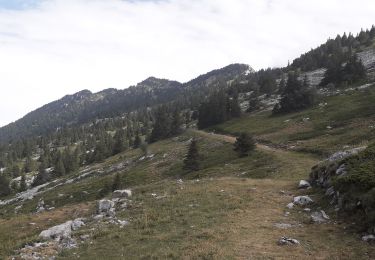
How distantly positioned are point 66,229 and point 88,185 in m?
53.6

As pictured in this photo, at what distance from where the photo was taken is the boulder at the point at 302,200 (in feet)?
99.8

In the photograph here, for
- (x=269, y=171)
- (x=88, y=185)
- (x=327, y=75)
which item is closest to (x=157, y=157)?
(x=88, y=185)

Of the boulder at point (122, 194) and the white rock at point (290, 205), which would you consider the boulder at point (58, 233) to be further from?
the white rock at point (290, 205)

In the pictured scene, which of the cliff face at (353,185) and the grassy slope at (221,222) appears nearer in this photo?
the grassy slope at (221,222)

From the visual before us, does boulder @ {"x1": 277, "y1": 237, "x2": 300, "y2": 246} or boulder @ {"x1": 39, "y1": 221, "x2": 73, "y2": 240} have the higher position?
boulder @ {"x1": 39, "y1": 221, "x2": 73, "y2": 240}

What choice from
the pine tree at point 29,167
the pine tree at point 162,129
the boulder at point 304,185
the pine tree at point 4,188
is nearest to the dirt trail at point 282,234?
the boulder at point 304,185

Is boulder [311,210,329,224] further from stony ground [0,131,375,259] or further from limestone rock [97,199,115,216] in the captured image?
limestone rock [97,199,115,216]

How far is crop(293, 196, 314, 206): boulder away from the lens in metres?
30.4

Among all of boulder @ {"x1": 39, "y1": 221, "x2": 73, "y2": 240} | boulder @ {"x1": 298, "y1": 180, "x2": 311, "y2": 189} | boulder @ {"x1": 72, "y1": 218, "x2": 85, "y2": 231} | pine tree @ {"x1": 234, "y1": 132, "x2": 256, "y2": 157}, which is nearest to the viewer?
boulder @ {"x1": 39, "y1": 221, "x2": 73, "y2": 240}

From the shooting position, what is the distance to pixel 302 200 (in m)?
30.8

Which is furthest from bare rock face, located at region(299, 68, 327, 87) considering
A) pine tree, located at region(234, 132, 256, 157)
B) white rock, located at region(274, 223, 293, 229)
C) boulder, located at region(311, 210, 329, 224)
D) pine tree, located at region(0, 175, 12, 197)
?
white rock, located at region(274, 223, 293, 229)

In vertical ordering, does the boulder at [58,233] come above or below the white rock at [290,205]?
above

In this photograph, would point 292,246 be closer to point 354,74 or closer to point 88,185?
point 88,185

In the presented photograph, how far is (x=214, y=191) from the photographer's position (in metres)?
37.0
